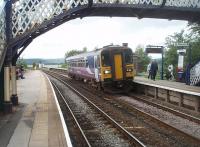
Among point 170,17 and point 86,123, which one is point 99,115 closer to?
point 86,123

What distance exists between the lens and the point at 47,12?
65.1ft

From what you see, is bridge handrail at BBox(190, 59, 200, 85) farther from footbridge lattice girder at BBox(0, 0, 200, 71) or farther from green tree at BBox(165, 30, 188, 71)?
green tree at BBox(165, 30, 188, 71)

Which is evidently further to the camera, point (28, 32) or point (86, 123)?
point (28, 32)

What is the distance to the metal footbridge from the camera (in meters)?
18.7

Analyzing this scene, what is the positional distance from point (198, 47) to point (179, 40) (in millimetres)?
7339

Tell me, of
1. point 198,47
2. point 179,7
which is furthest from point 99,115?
point 198,47

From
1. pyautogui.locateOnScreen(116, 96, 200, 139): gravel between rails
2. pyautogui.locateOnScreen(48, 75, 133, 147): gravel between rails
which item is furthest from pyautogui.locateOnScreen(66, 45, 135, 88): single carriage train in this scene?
pyautogui.locateOnScreen(48, 75, 133, 147): gravel between rails

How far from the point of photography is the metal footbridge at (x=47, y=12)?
18.7m

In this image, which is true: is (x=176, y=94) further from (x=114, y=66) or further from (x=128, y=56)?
(x=128, y=56)

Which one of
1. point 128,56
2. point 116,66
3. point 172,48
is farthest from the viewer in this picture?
point 172,48

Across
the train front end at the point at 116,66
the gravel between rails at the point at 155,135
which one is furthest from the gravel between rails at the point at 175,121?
the train front end at the point at 116,66

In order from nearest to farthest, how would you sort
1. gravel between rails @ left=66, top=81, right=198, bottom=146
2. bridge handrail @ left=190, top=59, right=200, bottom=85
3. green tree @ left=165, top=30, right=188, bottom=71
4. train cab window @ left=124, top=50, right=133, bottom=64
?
gravel between rails @ left=66, top=81, right=198, bottom=146
bridge handrail @ left=190, top=59, right=200, bottom=85
train cab window @ left=124, top=50, right=133, bottom=64
green tree @ left=165, top=30, right=188, bottom=71

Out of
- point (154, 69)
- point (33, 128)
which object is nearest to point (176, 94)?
point (33, 128)

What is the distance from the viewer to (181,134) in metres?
13.1
